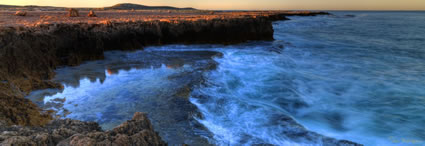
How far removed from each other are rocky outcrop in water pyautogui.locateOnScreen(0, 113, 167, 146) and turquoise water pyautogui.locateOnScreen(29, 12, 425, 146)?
1.05 meters

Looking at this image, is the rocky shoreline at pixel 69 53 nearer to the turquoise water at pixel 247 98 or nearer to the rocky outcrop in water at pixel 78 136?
the rocky outcrop in water at pixel 78 136

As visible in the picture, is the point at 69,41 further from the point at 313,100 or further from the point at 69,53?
the point at 313,100

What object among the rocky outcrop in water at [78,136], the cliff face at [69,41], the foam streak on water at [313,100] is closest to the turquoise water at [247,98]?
the foam streak on water at [313,100]

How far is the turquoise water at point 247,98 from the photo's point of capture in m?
3.93

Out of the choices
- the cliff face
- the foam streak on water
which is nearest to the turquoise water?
the foam streak on water

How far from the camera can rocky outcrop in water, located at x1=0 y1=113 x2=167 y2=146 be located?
1933mm

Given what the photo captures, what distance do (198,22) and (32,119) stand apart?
1157 cm

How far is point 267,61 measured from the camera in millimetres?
10062

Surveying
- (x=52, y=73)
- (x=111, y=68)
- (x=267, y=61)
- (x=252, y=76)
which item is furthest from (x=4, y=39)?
(x=267, y=61)

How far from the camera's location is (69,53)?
812 centimetres

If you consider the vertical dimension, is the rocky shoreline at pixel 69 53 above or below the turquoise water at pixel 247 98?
above

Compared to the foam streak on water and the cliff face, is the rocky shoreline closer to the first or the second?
the cliff face

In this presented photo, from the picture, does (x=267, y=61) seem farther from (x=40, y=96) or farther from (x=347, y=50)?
(x=40, y=96)

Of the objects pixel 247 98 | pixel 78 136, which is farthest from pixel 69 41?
pixel 78 136
